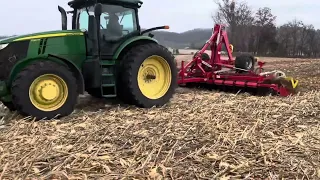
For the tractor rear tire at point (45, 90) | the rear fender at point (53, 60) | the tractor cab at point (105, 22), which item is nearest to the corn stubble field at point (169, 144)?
the tractor rear tire at point (45, 90)

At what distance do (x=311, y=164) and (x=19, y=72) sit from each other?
4120 millimetres

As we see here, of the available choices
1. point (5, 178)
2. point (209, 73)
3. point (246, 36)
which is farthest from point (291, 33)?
point (5, 178)

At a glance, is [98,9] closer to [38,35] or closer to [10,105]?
[38,35]

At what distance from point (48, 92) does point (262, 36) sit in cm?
4652

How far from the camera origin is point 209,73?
9594 mm

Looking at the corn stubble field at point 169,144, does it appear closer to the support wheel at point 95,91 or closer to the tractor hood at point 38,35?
the support wheel at point 95,91

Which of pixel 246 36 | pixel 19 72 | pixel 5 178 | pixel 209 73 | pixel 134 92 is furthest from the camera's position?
pixel 246 36

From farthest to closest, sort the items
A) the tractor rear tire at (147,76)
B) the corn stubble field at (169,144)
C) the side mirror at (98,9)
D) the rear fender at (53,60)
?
1. the tractor rear tire at (147,76)
2. the side mirror at (98,9)
3. the rear fender at (53,60)
4. the corn stubble field at (169,144)

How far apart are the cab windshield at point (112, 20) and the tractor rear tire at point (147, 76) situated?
1.56ft

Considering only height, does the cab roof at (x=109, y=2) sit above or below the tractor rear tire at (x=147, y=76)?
above

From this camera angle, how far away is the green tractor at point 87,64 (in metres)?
6.06

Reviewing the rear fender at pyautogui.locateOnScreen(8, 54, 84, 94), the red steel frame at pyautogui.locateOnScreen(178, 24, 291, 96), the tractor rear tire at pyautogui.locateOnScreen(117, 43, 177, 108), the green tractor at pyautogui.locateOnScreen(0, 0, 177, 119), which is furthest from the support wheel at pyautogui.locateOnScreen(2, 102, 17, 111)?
the red steel frame at pyautogui.locateOnScreen(178, 24, 291, 96)

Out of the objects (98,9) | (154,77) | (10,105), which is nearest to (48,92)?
(10,105)

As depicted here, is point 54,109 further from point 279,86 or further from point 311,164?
point 279,86
